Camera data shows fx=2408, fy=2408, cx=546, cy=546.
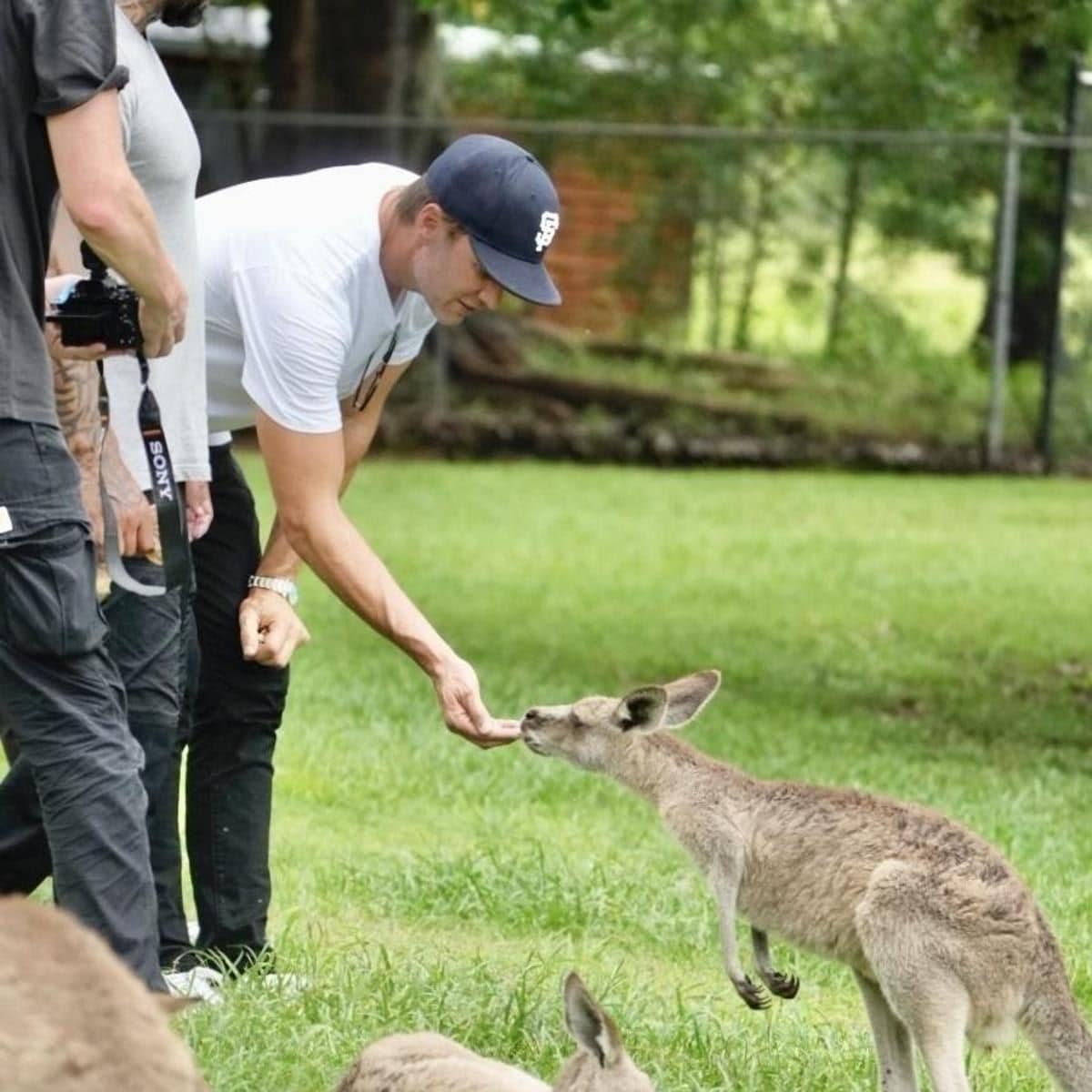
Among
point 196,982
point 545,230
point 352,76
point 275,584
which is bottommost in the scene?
point 196,982

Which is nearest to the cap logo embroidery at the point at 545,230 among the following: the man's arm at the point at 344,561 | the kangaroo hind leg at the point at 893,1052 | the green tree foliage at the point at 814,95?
the man's arm at the point at 344,561

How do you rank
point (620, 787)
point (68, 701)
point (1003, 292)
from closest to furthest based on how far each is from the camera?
1. point (68, 701)
2. point (620, 787)
3. point (1003, 292)

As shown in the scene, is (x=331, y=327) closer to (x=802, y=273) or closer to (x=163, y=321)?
(x=163, y=321)

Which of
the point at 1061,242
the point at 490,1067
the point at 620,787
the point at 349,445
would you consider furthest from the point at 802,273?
the point at 490,1067

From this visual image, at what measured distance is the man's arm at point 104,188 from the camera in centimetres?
412

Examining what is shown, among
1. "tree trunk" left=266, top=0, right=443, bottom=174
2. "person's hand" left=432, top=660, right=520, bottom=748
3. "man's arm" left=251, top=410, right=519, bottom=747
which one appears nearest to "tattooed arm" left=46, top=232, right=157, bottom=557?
"man's arm" left=251, top=410, right=519, bottom=747

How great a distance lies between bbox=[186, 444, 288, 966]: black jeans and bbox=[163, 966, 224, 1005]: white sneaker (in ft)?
0.68

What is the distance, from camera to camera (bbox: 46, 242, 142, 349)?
14.6 feet

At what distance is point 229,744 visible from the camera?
5.74 m

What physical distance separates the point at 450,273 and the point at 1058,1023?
1.95m

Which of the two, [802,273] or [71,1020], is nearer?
[71,1020]

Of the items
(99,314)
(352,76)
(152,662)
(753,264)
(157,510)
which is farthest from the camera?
(753,264)

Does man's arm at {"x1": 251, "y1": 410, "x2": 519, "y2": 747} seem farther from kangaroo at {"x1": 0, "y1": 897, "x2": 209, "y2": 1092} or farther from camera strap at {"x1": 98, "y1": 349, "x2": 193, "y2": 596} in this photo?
kangaroo at {"x1": 0, "y1": 897, "x2": 209, "y2": 1092}

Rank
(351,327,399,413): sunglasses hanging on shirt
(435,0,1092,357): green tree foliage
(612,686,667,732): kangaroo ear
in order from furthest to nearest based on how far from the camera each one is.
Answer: (435,0,1092,357): green tree foliage, (351,327,399,413): sunglasses hanging on shirt, (612,686,667,732): kangaroo ear
